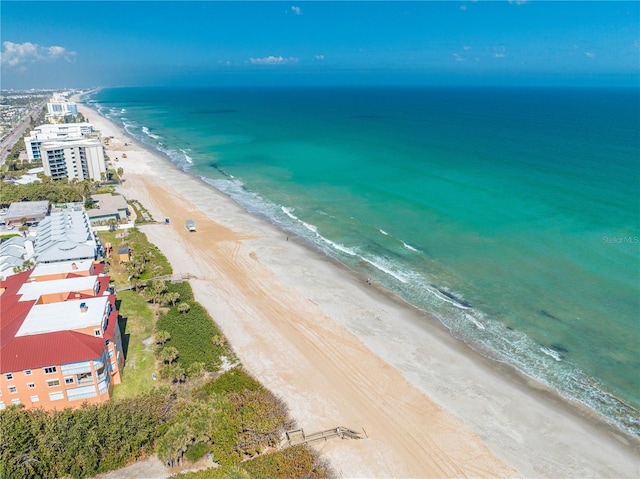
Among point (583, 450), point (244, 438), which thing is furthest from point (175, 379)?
point (583, 450)

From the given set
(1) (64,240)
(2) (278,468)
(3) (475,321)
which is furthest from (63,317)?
(3) (475,321)

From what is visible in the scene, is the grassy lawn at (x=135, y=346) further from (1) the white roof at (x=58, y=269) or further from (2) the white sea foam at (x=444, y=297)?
(2) the white sea foam at (x=444, y=297)

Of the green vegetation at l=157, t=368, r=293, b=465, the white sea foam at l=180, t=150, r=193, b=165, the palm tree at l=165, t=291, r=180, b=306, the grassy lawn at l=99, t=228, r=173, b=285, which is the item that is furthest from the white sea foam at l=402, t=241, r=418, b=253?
the white sea foam at l=180, t=150, r=193, b=165

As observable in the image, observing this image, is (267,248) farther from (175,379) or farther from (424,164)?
(424,164)

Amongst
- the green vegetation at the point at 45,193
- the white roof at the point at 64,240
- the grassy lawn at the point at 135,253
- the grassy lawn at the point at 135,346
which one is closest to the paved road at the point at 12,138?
the green vegetation at the point at 45,193

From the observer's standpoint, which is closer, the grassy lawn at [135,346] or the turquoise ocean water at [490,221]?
the grassy lawn at [135,346]

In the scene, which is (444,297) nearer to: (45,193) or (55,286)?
(55,286)
